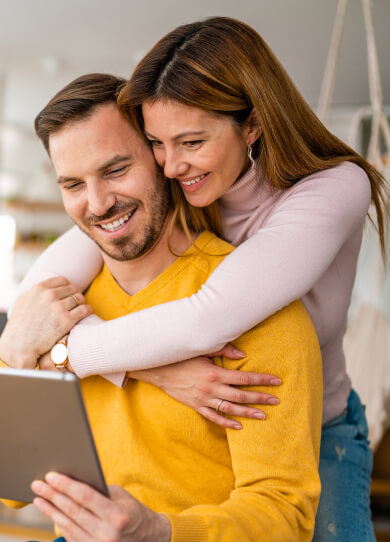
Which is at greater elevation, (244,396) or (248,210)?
(248,210)

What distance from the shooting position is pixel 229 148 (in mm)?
1130

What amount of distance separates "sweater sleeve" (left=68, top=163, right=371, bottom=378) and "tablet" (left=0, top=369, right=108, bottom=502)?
0.26 m

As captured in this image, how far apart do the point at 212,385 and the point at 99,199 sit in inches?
16.0

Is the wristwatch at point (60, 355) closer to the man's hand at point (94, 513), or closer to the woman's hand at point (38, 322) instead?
the woman's hand at point (38, 322)

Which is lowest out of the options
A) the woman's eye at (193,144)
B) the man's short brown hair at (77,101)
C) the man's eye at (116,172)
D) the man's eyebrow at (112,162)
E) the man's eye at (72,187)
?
the man's eye at (72,187)

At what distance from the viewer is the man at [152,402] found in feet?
2.51

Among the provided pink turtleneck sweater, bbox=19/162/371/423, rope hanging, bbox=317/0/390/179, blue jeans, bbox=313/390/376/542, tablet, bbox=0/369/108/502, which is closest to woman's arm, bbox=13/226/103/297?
pink turtleneck sweater, bbox=19/162/371/423

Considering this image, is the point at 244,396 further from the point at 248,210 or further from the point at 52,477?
the point at 248,210

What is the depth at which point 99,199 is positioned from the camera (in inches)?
42.9

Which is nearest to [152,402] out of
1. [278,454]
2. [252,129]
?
[278,454]

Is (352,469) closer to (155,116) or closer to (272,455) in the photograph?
(272,455)

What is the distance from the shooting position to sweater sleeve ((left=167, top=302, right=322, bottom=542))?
80cm

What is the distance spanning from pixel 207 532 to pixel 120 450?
29cm

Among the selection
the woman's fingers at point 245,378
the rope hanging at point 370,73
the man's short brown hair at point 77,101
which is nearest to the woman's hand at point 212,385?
the woman's fingers at point 245,378
